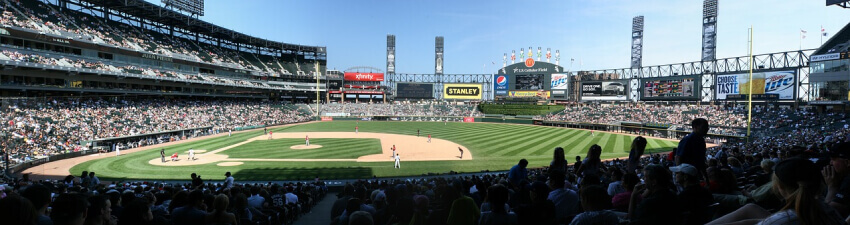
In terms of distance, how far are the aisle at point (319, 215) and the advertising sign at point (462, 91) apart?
80.8 metres

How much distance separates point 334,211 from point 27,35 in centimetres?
5166

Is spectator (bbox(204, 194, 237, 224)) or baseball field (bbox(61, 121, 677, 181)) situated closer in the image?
spectator (bbox(204, 194, 237, 224))

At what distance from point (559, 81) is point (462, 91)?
23936 mm

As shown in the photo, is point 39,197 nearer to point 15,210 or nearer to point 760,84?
point 15,210

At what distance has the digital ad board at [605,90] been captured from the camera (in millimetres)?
71875

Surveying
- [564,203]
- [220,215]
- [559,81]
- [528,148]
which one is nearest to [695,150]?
[564,203]

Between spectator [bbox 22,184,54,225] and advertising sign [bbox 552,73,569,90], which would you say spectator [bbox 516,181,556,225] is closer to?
spectator [bbox 22,184,54,225]

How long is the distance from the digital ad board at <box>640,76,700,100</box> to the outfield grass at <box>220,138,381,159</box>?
169 ft

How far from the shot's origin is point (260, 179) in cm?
2134

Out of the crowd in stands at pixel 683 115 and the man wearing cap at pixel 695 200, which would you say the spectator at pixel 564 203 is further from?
the crowd in stands at pixel 683 115

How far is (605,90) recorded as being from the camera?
7381 centimetres

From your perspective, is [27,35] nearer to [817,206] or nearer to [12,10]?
[12,10]

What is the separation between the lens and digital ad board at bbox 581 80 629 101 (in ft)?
236

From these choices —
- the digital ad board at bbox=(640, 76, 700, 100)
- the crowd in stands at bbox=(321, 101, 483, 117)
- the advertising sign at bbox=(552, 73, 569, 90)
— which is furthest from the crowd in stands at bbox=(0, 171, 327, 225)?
the advertising sign at bbox=(552, 73, 569, 90)
